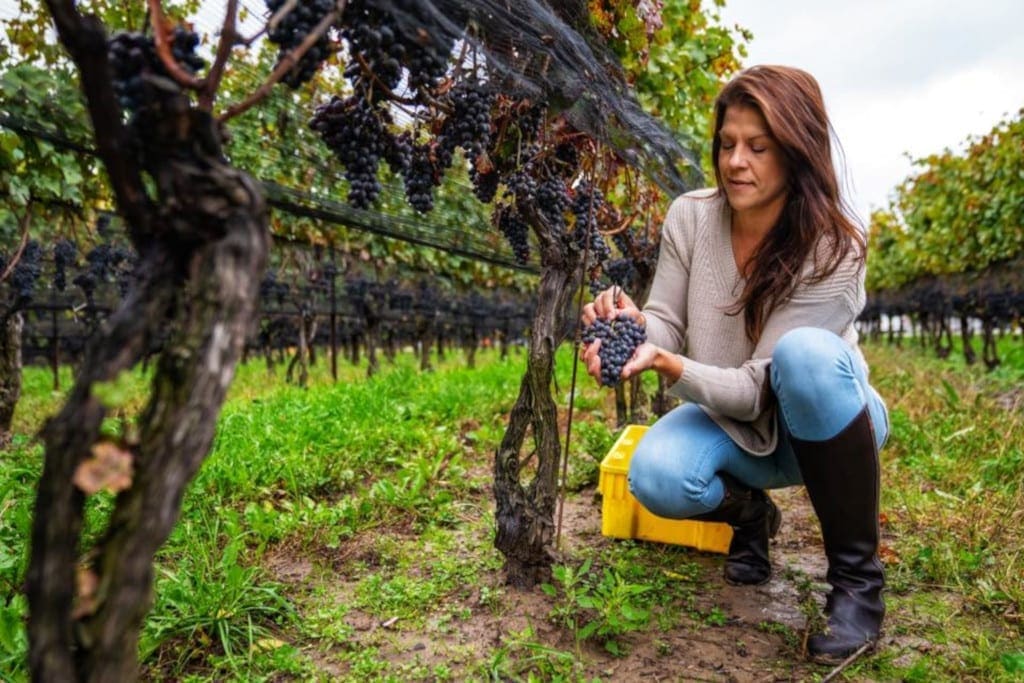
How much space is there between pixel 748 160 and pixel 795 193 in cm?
19

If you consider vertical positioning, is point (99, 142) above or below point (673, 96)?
below

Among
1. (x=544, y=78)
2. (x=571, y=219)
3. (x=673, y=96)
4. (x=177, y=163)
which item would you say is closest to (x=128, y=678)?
(x=177, y=163)

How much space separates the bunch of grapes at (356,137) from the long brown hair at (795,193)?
1003mm

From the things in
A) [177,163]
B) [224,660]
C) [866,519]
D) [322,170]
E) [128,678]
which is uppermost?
[322,170]

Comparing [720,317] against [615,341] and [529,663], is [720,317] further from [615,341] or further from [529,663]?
[529,663]

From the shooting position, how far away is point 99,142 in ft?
2.32

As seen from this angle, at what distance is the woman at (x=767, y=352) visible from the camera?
172 centimetres

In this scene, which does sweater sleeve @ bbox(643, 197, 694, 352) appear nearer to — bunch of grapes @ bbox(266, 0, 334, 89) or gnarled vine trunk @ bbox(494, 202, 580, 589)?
gnarled vine trunk @ bbox(494, 202, 580, 589)

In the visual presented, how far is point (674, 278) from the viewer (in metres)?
2.13

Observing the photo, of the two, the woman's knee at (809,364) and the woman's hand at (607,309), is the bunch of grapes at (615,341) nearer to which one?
the woman's hand at (607,309)

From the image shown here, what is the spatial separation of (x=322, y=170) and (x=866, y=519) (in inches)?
89.8

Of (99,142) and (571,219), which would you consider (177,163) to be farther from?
(571,219)

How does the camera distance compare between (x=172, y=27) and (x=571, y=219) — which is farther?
(x=571, y=219)

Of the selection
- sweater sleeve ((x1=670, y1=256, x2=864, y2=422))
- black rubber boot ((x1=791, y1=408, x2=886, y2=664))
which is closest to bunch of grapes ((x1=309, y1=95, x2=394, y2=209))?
sweater sleeve ((x1=670, y1=256, x2=864, y2=422))
